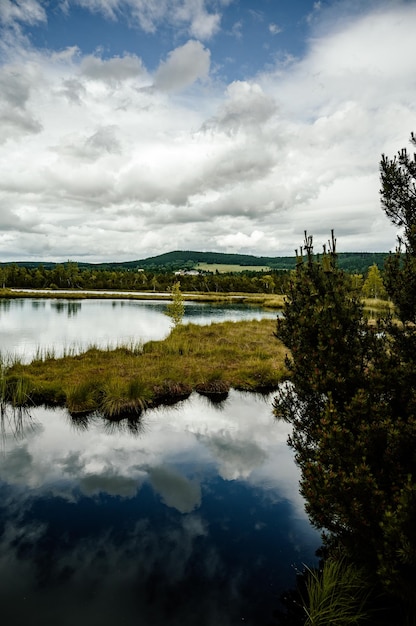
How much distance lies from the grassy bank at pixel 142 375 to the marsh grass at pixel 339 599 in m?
12.2

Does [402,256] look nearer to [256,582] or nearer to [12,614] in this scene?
[256,582]

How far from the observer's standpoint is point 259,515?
10617mm

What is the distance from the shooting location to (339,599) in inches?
262

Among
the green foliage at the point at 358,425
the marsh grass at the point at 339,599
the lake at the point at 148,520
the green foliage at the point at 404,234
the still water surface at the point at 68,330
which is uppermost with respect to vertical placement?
the green foliage at the point at 404,234

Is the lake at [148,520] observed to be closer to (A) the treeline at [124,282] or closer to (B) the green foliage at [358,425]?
(B) the green foliage at [358,425]

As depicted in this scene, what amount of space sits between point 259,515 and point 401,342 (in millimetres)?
6827

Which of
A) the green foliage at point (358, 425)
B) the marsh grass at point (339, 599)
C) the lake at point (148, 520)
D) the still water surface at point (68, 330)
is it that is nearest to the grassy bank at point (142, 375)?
the lake at point (148, 520)

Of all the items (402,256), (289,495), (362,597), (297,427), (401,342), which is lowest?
(289,495)

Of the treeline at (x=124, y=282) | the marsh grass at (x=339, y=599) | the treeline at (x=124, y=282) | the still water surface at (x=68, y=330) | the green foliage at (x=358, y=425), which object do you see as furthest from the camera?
the treeline at (x=124, y=282)

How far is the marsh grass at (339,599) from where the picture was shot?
642 centimetres

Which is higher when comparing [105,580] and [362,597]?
[362,597]

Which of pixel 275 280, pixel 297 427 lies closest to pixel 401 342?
pixel 297 427

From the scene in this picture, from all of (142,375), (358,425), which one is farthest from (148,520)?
(142,375)

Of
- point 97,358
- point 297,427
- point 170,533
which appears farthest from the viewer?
point 97,358
